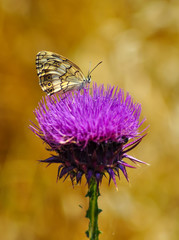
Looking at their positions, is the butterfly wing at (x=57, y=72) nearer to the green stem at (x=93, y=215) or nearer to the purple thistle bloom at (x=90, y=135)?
the purple thistle bloom at (x=90, y=135)

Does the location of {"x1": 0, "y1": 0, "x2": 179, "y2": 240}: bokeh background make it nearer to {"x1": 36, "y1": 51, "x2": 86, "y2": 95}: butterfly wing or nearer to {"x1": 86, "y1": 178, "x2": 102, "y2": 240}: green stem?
{"x1": 36, "y1": 51, "x2": 86, "y2": 95}: butterfly wing

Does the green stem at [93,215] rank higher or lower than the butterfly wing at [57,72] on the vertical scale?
lower

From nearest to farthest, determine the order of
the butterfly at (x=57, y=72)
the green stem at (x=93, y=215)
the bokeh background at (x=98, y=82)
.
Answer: the green stem at (x=93, y=215) → the butterfly at (x=57, y=72) → the bokeh background at (x=98, y=82)

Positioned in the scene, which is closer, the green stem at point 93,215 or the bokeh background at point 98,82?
the green stem at point 93,215

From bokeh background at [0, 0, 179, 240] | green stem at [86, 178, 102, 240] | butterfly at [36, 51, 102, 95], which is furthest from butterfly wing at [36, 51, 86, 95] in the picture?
bokeh background at [0, 0, 179, 240]

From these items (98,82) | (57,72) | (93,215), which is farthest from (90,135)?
(98,82)

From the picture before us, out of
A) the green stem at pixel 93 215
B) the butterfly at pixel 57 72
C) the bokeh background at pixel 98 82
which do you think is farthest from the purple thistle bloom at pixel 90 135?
the bokeh background at pixel 98 82

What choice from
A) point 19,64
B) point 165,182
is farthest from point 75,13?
point 165,182
